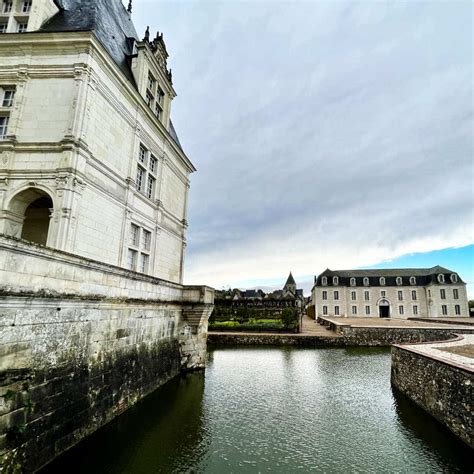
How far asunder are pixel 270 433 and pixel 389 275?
4568 centimetres

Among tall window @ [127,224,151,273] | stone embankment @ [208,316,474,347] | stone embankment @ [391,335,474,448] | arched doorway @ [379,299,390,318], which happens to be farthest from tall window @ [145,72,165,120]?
arched doorway @ [379,299,390,318]

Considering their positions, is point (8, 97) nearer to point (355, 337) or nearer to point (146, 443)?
point (146, 443)

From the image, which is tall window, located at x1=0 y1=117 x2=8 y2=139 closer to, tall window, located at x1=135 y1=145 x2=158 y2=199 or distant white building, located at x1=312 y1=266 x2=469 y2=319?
tall window, located at x1=135 y1=145 x2=158 y2=199

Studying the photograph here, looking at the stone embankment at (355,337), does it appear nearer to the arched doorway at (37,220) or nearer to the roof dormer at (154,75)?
the arched doorway at (37,220)

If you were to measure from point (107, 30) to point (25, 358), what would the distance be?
12.3 metres

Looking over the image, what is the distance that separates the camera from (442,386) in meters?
8.18

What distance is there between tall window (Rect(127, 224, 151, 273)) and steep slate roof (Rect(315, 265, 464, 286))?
38.1 m

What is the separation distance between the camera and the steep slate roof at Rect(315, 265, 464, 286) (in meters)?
46.0

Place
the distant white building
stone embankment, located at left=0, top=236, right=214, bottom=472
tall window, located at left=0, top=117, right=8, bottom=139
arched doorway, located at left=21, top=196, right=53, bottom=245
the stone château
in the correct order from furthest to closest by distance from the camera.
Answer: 1. the distant white building
2. arched doorway, located at left=21, top=196, right=53, bottom=245
3. tall window, located at left=0, top=117, right=8, bottom=139
4. the stone château
5. stone embankment, located at left=0, top=236, right=214, bottom=472

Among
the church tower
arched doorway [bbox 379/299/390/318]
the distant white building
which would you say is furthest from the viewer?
the church tower

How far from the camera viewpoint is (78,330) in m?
6.62

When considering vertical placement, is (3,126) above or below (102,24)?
below

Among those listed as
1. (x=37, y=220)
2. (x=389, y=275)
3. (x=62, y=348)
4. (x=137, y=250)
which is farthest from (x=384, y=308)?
(x=62, y=348)

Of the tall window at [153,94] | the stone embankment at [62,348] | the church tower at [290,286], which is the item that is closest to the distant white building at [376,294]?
the church tower at [290,286]
